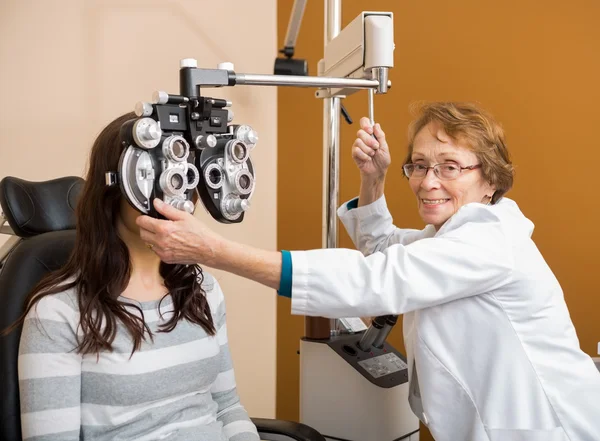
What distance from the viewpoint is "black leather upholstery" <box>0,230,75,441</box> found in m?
1.17

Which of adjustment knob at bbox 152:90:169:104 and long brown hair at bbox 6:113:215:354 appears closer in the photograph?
adjustment knob at bbox 152:90:169:104

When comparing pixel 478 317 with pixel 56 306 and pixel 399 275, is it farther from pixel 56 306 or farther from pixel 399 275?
pixel 56 306

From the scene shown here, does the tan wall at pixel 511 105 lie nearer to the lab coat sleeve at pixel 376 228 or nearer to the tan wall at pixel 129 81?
the tan wall at pixel 129 81

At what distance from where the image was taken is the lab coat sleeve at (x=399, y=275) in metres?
1.09

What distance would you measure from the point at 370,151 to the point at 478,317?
479mm

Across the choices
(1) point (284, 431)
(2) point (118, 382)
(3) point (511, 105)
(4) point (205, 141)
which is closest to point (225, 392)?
(1) point (284, 431)

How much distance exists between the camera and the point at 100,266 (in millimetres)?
1180

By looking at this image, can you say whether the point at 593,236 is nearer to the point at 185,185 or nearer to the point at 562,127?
the point at 562,127

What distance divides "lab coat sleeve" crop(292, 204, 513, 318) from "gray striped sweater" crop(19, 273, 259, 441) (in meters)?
0.30

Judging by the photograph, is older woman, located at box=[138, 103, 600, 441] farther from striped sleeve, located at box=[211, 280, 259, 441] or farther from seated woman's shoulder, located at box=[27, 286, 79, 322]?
striped sleeve, located at box=[211, 280, 259, 441]

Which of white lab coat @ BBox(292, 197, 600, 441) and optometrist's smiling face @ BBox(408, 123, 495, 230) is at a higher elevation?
optometrist's smiling face @ BBox(408, 123, 495, 230)

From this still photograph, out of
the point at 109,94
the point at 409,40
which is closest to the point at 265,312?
the point at 109,94

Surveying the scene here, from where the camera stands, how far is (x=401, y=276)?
1.10 meters

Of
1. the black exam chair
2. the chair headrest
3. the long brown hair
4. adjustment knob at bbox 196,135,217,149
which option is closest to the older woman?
adjustment knob at bbox 196,135,217,149
